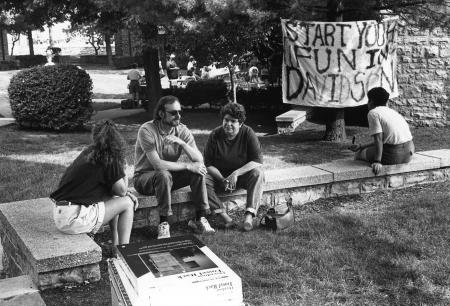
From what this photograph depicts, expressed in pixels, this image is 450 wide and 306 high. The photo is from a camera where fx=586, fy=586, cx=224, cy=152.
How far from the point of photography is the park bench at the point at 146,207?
398 centimetres

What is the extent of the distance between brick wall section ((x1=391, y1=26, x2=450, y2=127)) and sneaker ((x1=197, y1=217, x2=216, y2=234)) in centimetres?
674

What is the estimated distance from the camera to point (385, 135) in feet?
21.2

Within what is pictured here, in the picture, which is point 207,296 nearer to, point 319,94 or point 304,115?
point 319,94

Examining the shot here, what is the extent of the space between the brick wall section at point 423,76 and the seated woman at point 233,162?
6081 mm

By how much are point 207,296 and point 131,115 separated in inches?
508

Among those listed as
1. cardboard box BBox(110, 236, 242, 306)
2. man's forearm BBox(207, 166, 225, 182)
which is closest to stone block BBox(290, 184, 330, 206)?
man's forearm BBox(207, 166, 225, 182)

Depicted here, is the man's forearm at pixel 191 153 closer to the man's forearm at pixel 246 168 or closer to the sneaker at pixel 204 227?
the man's forearm at pixel 246 168

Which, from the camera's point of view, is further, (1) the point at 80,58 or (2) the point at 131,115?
(1) the point at 80,58

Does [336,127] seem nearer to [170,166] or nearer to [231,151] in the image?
[231,151]

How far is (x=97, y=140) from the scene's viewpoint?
4.31 m

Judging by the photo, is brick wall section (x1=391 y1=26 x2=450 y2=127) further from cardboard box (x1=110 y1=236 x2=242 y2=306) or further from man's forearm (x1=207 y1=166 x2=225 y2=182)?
cardboard box (x1=110 y1=236 x2=242 y2=306)

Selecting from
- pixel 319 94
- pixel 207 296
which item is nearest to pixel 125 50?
pixel 319 94

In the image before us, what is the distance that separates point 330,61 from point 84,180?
551cm

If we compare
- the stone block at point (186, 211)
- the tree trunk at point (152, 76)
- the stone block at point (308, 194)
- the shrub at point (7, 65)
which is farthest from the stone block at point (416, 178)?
the shrub at point (7, 65)
